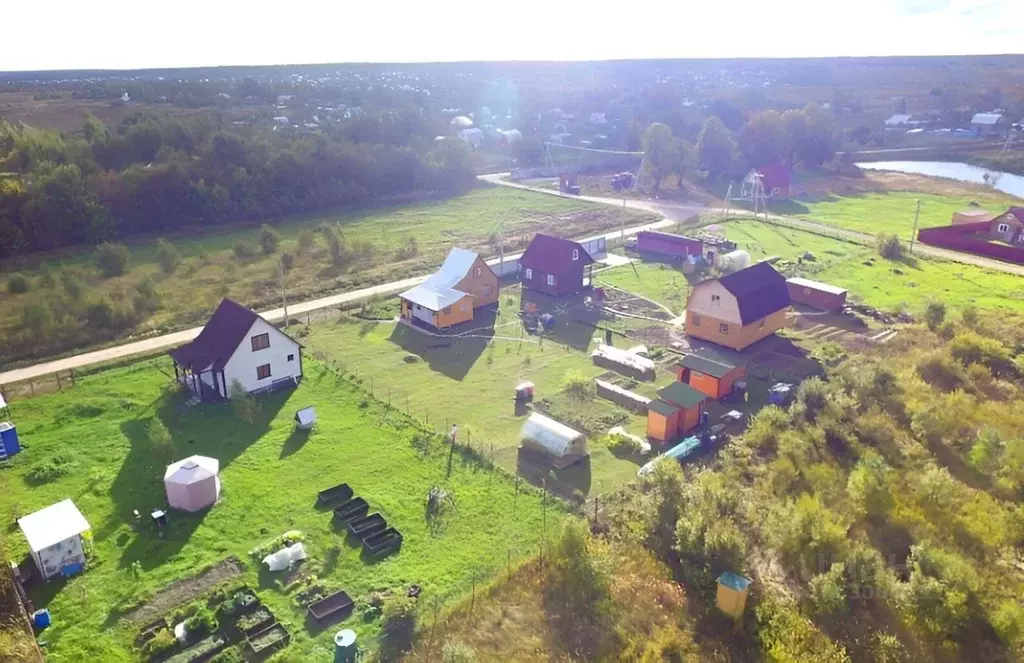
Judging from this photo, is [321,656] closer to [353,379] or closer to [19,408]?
[353,379]

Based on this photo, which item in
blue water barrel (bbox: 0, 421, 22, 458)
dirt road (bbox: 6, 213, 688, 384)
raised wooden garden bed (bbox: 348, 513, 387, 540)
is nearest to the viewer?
raised wooden garden bed (bbox: 348, 513, 387, 540)

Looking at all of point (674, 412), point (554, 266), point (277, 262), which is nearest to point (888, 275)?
point (554, 266)

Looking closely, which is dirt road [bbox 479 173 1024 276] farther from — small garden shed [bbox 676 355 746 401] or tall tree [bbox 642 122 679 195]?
small garden shed [bbox 676 355 746 401]

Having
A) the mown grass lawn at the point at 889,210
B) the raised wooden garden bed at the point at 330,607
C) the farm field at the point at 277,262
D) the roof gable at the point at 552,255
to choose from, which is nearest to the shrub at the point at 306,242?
the farm field at the point at 277,262

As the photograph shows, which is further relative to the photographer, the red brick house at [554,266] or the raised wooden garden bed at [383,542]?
the red brick house at [554,266]

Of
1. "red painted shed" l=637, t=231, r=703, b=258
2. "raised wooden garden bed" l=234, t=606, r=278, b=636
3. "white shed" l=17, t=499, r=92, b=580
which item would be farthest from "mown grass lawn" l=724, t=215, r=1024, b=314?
"white shed" l=17, t=499, r=92, b=580

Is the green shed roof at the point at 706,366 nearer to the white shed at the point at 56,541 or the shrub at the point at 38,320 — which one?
the white shed at the point at 56,541
